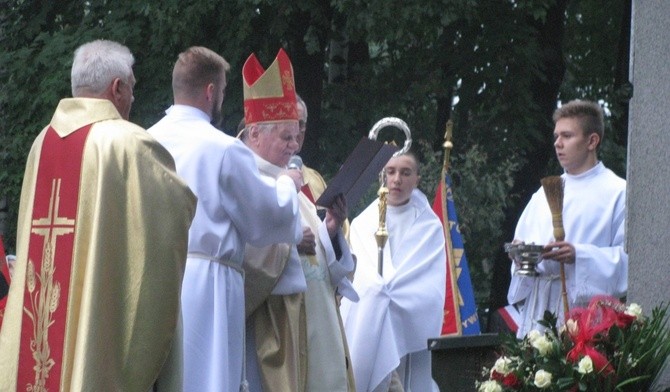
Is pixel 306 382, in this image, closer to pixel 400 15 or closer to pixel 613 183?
pixel 613 183

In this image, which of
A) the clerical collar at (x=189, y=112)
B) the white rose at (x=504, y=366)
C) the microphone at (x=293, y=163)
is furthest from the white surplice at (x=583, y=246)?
the white rose at (x=504, y=366)

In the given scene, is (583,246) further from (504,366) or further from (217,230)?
(504,366)

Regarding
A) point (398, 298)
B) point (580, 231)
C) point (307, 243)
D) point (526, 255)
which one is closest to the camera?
point (526, 255)

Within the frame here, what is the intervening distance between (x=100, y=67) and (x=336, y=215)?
214cm

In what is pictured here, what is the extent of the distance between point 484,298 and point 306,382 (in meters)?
9.88

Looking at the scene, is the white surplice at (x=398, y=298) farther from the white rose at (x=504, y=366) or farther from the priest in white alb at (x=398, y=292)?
the white rose at (x=504, y=366)

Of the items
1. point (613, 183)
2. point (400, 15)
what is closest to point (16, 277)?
point (613, 183)

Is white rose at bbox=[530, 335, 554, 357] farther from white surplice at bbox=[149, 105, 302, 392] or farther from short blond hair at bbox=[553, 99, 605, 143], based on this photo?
short blond hair at bbox=[553, 99, 605, 143]

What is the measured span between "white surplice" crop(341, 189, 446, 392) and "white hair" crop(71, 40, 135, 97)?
156 inches

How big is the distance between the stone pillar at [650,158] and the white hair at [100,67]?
7.17ft

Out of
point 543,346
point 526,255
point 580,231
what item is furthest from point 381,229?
point 543,346

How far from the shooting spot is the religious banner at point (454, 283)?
39.5 feet

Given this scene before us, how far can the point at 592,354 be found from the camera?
18.7 feet

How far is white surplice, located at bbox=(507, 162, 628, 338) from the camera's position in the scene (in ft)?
27.3
